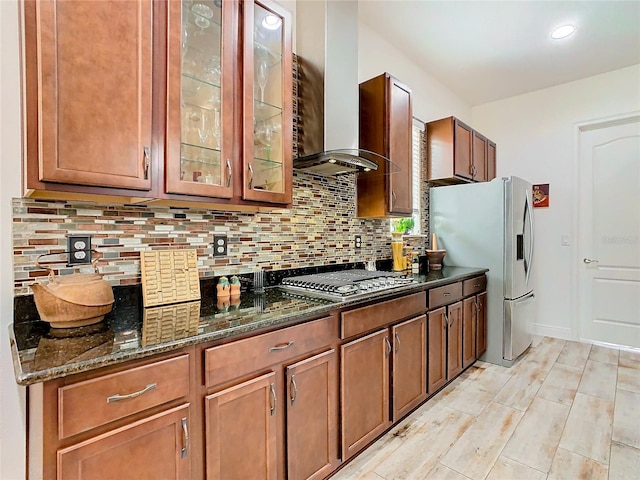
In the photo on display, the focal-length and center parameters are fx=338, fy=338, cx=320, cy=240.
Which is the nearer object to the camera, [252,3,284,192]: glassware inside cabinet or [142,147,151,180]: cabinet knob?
[142,147,151,180]: cabinet knob

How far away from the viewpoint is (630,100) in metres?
3.62

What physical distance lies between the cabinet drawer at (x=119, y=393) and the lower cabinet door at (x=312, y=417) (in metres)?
0.49

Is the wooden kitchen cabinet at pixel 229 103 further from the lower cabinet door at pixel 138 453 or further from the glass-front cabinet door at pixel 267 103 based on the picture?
the lower cabinet door at pixel 138 453

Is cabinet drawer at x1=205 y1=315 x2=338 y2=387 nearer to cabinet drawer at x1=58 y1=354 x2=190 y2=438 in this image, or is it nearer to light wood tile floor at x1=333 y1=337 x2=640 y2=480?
cabinet drawer at x1=58 y1=354 x2=190 y2=438

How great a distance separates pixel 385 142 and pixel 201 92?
1472 millimetres

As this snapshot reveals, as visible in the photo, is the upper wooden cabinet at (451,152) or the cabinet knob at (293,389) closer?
the cabinet knob at (293,389)

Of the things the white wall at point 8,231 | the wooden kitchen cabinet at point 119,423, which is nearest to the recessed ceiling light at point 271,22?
the white wall at point 8,231

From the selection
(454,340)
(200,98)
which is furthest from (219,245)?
(454,340)

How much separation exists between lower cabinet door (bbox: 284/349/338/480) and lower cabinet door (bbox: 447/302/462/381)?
52.9 inches

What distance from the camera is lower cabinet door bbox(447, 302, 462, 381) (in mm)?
2624

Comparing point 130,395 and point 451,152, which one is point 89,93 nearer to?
point 130,395

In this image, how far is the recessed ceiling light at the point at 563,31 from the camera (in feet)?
9.59

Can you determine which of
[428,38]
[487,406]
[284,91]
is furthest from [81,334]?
[428,38]

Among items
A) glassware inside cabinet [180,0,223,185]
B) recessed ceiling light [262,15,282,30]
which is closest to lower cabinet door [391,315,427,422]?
glassware inside cabinet [180,0,223,185]
